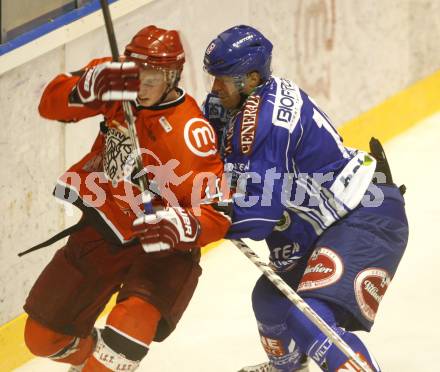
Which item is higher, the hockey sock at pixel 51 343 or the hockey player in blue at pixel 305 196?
the hockey player in blue at pixel 305 196

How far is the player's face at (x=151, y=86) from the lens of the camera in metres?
4.09

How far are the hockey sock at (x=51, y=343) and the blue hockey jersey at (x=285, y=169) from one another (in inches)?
28.4

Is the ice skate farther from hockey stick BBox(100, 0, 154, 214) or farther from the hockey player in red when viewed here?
hockey stick BBox(100, 0, 154, 214)

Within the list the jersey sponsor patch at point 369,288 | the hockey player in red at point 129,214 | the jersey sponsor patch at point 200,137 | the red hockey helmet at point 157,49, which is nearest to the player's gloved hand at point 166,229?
the hockey player in red at point 129,214

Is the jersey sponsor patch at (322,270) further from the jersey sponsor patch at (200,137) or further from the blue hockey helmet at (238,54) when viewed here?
the blue hockey helmet at (238,54)

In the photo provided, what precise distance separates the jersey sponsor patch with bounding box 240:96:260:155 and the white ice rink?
1297 millimetres

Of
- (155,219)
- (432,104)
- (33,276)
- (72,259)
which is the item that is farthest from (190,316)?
(432,104)

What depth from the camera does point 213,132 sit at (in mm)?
4191

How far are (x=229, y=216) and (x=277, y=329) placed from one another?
678mm

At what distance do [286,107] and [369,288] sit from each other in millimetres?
645

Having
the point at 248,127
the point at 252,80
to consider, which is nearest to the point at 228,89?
the point at 252,80

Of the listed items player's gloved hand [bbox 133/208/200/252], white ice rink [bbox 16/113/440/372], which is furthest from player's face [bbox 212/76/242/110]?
white ice rink [bbox 16/113/440/372]

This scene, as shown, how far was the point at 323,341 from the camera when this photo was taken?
411cm

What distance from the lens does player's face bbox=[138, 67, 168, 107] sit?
409 centimetres
